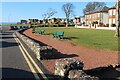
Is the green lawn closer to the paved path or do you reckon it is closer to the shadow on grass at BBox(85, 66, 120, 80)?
the paved path

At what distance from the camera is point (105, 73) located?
10.8 m

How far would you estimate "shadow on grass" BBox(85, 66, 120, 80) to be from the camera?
10109 mm

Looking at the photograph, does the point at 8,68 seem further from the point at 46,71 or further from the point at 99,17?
the point at 99,17

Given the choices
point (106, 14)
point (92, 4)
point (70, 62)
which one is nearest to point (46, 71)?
point (70, 62)

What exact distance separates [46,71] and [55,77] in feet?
4.73

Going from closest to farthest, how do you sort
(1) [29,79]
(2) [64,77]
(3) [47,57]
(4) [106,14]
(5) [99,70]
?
1. (2) [64,77]
2. (1) [29,79]
3. (5) [99,70]
4. (3) [47,57]
5. (4) [106,14]

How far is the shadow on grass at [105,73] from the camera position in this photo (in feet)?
33.2

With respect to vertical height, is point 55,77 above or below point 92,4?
below

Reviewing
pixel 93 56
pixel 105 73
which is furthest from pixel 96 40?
pixel 105 73

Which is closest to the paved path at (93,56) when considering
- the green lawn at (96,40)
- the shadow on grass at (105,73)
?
the shadow on grass at (105,73)

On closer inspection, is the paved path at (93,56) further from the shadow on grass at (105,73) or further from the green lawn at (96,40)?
the green lawn at (96,40)

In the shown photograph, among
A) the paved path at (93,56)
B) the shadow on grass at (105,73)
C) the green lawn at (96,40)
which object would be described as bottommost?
Answer: the shadow on grass at (105,73)

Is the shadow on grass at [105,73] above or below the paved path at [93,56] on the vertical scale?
below

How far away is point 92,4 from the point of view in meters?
145
